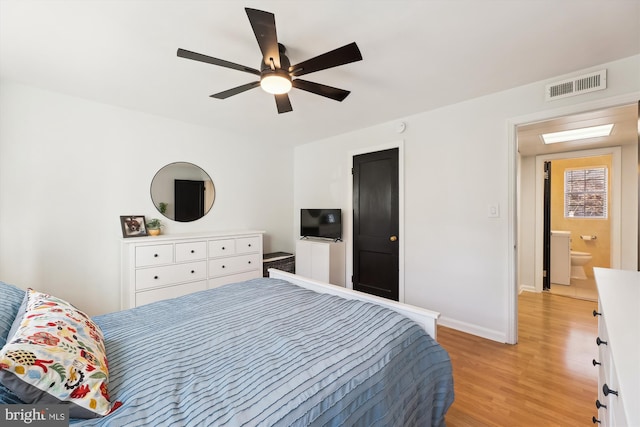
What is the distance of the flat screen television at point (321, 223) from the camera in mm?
3830

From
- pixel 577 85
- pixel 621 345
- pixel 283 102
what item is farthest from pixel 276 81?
pixel 577 85

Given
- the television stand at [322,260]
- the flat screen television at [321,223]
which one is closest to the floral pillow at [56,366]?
the television stand at [322,260]

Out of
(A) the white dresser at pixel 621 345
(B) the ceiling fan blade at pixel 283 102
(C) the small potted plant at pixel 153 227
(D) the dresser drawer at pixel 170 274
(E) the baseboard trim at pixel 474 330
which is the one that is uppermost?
(B) the ceiling fan blade at pixel 283 102

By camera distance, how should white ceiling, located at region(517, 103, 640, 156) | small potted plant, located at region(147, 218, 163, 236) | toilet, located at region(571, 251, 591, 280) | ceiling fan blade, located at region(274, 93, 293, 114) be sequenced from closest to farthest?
ceiling fan blade, located at region(274, 93, 293, 114) < white ceiling, located at region(517, 103, 640, 156) < small potted plant, located at region(147, 218, 163, 236) < toilet, located at region(571, 251, 591, 280)

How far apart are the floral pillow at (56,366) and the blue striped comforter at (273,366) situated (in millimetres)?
65

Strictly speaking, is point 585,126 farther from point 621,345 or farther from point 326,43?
point 621,345

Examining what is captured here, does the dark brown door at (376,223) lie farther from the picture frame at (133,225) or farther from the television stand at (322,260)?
Result: the picture frame at (133,225)

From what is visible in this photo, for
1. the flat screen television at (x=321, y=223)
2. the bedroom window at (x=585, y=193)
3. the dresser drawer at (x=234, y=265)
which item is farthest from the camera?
the bedroom window at (x=585, y=193)

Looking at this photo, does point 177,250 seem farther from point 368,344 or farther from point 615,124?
point 615,124

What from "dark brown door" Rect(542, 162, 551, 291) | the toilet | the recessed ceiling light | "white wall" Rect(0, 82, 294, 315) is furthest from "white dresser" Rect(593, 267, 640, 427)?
the toilet

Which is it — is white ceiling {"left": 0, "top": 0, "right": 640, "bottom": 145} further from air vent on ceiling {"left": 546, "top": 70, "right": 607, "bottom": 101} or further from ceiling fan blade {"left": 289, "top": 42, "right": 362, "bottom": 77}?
ceiling fan blade {"left": 289, "top": 42, "right": 362, "bottom": 77}

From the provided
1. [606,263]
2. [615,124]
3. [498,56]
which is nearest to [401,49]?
[498,56]

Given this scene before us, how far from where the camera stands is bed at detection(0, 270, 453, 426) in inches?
33.1

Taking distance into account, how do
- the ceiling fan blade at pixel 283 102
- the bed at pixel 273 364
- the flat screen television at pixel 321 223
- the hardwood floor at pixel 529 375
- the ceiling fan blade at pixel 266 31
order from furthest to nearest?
1. the flat screen television at pixel 321 223
2. the ceiling fan blade at pixel 283 102
3. the hardwood floor at pixel 529 375
4. the ceiling fan blade at pixel 266 31
5. the bed at pixel 273 364
